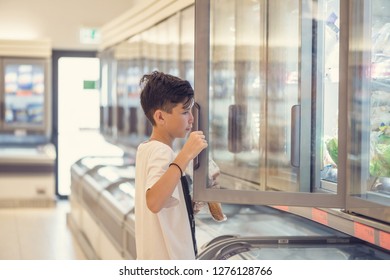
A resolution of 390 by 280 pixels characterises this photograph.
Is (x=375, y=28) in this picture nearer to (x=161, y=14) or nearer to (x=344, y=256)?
(x=344, y=256)

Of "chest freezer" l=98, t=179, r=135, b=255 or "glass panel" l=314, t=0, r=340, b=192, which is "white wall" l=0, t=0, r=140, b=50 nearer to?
"chest freezer" l=98, t=179, r=135, b=255

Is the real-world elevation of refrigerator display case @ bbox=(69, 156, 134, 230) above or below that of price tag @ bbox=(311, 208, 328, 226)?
below

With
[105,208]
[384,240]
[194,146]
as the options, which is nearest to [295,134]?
[384,240]

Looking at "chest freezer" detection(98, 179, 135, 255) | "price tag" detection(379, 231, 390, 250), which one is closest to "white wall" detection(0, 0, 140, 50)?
"chest freezer" detection(98, 179, 135, 255)

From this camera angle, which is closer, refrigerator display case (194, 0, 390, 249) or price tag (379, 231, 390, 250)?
price tag (379, 231, 390, 250)

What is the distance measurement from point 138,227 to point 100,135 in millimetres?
8656

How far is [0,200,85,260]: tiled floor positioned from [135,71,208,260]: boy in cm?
465

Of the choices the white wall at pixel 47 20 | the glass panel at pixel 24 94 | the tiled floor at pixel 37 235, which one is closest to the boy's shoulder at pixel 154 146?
the tiled floor at pixel 37 235

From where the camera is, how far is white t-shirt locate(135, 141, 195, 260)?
2.33 meters

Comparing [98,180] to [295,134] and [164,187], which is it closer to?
[295,134]

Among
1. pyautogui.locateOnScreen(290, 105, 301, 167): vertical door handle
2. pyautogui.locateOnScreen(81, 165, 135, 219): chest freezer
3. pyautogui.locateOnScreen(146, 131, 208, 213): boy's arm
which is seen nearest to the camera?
pyautogui.locateOnScreen(146, 131, 208, 213): boy's arm

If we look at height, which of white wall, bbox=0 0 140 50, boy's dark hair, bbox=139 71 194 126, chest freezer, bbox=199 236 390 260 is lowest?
chest freezer, bbox=199 236 390 260

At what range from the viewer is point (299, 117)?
3.15m

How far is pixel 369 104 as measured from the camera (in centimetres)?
287
